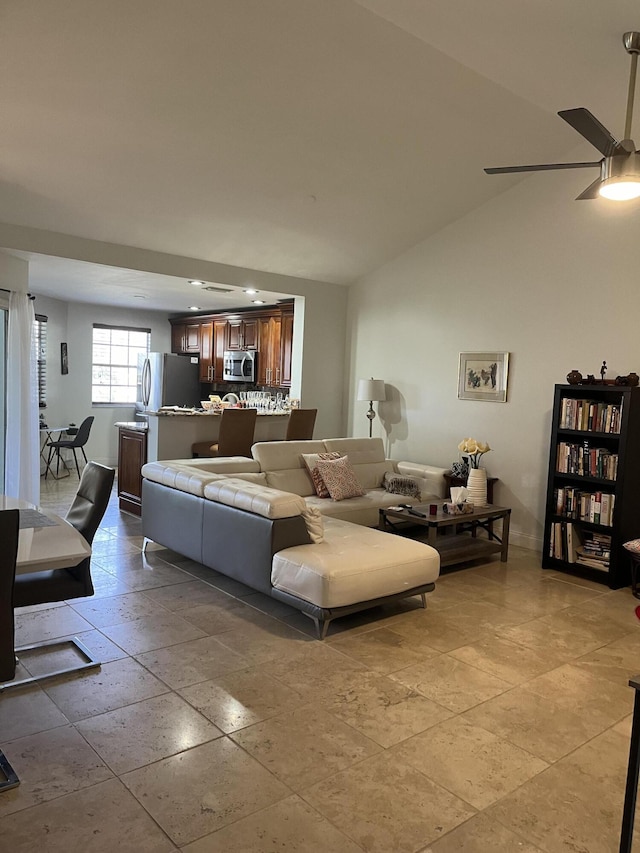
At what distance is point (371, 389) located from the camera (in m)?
7.09

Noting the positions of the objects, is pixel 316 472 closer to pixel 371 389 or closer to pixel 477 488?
pixel 477 488

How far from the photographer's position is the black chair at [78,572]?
9.32 feet

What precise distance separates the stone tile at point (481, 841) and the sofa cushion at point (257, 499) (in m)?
2.00

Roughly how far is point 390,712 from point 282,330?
6.09 m

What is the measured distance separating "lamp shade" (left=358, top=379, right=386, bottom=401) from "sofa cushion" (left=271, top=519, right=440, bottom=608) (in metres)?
3.08

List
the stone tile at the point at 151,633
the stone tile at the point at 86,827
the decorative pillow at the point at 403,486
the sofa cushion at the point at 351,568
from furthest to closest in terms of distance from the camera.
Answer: the decorative pillow at the point at 403,486 < the sofa cushion at the point at 351,568 < the stone tile at the point at 151,633 < the stone tile at the point at 86,827

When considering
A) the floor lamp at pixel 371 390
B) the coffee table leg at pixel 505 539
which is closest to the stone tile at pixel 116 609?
the coffee table leg at pixel 505 539

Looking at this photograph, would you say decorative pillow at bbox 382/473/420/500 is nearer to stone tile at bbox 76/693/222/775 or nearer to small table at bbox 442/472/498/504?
small table at bbox 442/472/498/504

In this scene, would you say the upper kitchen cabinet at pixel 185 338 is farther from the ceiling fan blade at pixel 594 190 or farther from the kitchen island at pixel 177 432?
the ceiling fan blade at pixel 594 190

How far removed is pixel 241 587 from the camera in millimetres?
4430

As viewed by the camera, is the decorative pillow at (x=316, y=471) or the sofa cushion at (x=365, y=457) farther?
the sofa cushion at (x=365, y=457)

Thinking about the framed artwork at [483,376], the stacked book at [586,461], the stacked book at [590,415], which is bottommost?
the stacked book at [586,461]

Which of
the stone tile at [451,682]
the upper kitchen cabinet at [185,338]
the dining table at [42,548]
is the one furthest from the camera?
the upper kitchen cabinet at [185,338]

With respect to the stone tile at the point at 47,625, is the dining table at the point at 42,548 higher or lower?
higher
